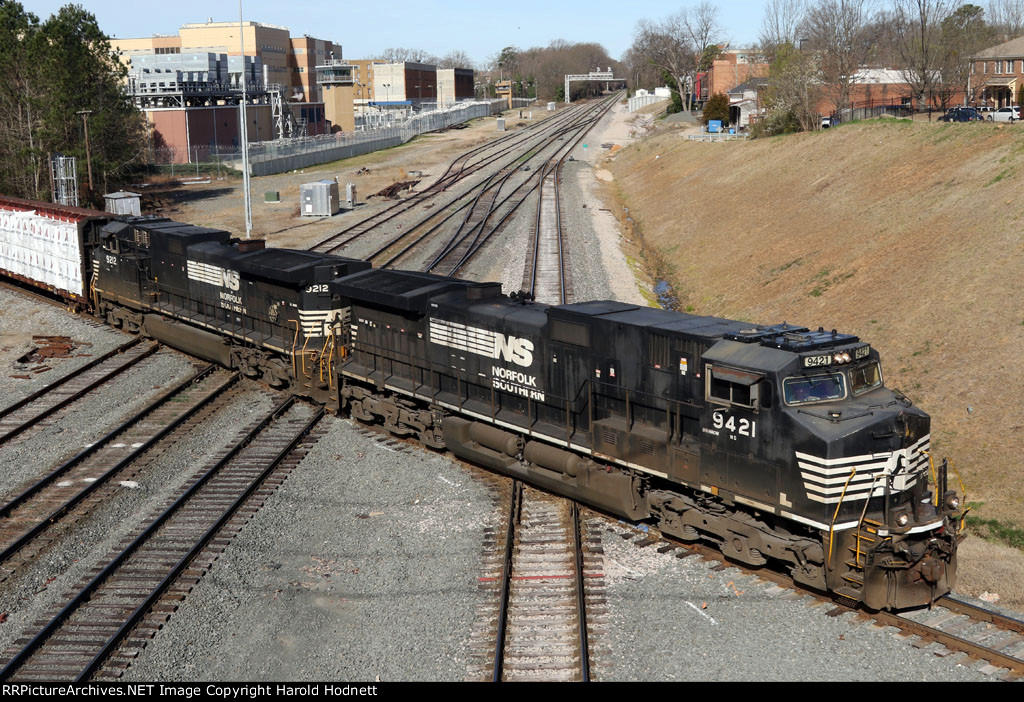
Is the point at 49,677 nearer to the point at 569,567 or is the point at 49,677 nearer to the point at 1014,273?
the point at 569,567

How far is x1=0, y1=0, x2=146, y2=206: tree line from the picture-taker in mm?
49000

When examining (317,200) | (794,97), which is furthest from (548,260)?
(794,97)

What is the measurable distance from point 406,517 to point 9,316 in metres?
22.6

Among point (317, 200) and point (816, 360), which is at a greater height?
point (317, 200)

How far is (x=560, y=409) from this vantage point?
15.9 metres

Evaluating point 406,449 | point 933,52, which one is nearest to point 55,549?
point 406,449

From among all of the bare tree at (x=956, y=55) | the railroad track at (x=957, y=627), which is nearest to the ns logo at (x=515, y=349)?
the railroad track at (x=957, y=627)

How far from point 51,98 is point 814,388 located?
48.9 meters

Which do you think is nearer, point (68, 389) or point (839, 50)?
point (68, 389)

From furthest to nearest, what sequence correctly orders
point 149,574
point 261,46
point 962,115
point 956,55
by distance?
point 261,46 < point 956,55 < point 962,115 < point 149,574

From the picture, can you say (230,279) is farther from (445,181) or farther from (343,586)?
(445,181)

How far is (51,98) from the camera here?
49.5m

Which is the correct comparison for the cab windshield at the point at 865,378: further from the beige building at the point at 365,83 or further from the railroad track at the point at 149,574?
the beige building at the point at 365,83

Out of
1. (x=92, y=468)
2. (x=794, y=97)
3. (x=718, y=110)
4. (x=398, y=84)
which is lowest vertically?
(x=92, y=468)
